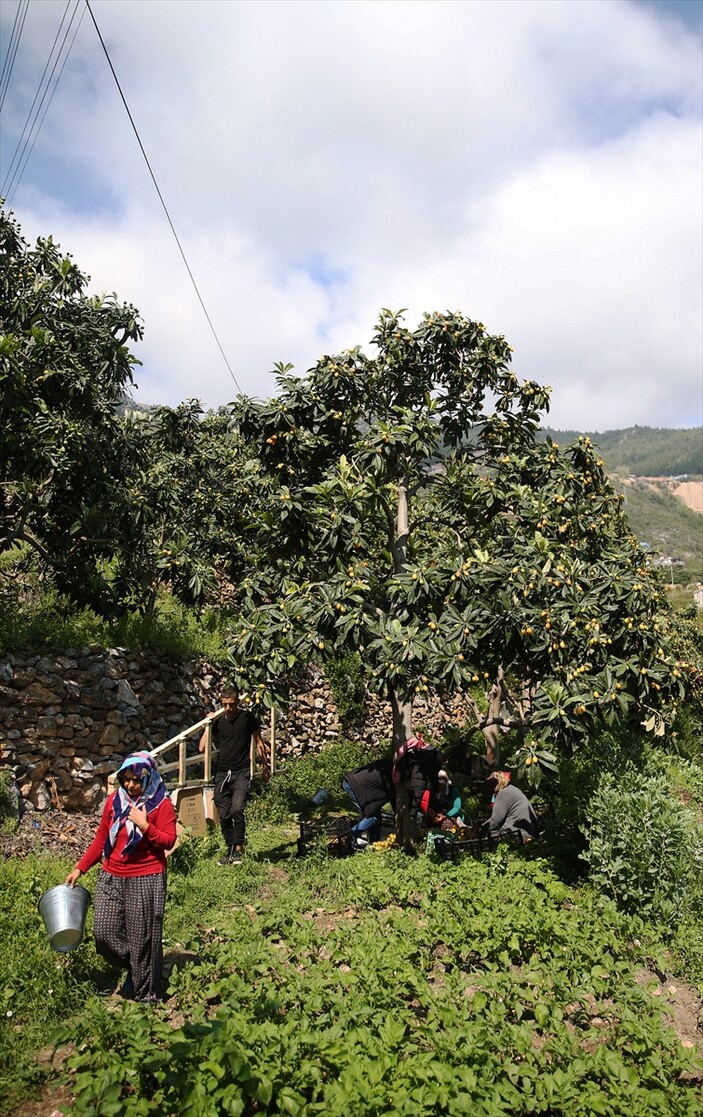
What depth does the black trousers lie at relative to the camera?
7625mm

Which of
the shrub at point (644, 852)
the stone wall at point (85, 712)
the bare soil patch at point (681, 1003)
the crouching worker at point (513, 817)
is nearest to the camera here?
the bare soil patch at point (681, 1003)

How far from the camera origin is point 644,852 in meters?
6.45

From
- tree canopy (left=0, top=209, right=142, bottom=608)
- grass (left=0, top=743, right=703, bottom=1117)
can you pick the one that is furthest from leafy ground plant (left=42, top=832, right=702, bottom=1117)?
tree canopy (left=0, top=209, right=142, bottom=608)

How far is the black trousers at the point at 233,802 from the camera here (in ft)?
25.0

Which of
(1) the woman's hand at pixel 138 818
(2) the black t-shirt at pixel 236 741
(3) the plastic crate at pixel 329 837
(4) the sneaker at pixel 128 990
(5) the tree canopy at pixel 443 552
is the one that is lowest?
(3) the plastic crate at pixel 329 837

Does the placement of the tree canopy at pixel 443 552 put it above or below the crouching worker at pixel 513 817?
above

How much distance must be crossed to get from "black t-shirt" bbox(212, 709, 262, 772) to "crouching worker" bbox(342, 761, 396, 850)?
1294 mm

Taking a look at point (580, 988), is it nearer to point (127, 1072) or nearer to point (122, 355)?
point (127, 1072)

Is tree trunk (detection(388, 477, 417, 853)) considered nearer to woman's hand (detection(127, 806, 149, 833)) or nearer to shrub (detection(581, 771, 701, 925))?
shrub (detection(581, 771, 701, 925))

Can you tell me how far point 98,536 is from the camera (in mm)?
9922

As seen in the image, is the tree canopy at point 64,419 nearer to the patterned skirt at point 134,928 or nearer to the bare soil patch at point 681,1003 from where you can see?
the patterned skirt at point 134,928

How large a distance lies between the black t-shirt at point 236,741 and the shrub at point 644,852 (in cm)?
329

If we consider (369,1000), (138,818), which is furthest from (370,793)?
(138,818)

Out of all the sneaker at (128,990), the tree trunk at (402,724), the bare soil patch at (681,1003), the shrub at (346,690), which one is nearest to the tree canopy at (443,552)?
the tree trunk at (402,724)
